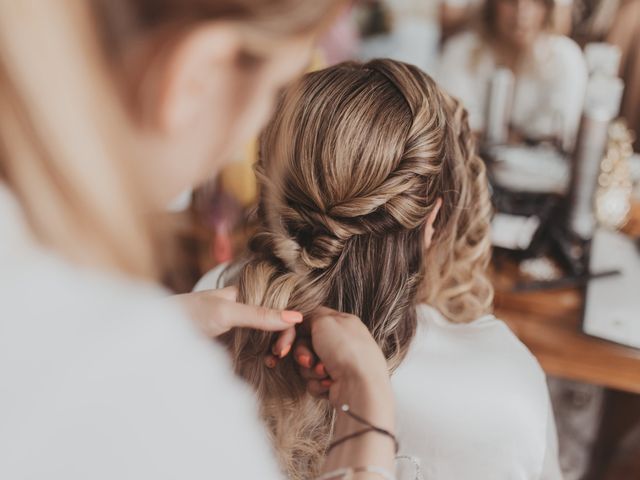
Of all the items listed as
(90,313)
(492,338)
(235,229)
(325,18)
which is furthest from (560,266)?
(90,313)

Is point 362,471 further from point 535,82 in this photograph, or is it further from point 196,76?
A: point 535,82

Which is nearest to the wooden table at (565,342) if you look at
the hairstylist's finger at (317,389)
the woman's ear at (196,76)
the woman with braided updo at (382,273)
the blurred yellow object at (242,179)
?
the woman with braided updo at (382,273)

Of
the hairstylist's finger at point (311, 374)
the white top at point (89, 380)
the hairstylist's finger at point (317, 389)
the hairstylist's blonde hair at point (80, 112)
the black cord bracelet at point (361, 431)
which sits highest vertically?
the hairstylist's blonde hair at point (80, 112)

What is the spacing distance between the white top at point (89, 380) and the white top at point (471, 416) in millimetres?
366

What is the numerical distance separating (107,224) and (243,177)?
3.12 ft

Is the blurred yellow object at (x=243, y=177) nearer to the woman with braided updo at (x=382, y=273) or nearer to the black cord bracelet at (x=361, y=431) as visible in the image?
the woman with braided updo at (x=382, y=273)

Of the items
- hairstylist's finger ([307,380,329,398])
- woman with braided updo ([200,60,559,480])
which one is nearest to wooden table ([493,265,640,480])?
woman with braided updo ([200,60,559,480])

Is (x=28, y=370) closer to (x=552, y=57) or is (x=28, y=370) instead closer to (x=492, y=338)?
(x=492, y=338)

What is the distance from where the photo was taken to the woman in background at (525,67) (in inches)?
52.3

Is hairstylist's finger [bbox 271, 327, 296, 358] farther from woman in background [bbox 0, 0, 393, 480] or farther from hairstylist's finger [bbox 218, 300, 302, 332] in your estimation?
woman in background [bbox 0, 0, 393, 480]

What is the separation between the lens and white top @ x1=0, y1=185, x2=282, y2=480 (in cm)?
38

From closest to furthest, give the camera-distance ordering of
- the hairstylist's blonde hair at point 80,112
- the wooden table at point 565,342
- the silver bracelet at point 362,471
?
the hairstylist's blonde hair at point 80,112 → the silver bracelet at point 362,471 → the wooden table at point 565,342

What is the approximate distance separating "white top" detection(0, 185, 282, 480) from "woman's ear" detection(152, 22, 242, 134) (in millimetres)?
129

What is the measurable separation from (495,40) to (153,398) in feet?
4.20
